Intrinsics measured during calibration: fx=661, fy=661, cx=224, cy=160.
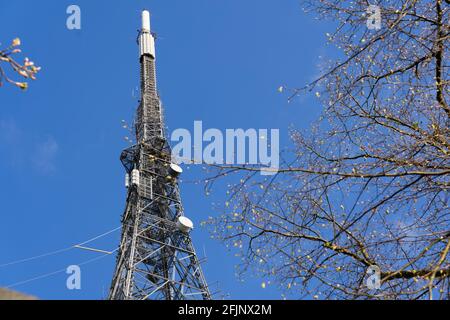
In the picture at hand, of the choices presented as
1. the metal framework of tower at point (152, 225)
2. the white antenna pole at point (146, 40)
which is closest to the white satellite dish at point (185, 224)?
the metal framework of tower at point (152, 225)

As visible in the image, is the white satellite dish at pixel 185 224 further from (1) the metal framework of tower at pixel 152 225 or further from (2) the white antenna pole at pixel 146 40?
(2) the white antenna pole at pixel 146 40

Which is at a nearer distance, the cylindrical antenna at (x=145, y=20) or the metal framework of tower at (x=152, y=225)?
the metal framework of tower at (x=152, y=225)

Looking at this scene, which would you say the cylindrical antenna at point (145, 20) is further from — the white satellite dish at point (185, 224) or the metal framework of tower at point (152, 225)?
the white satellite dish at point (185, 224)

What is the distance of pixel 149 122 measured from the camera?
45.2 meters

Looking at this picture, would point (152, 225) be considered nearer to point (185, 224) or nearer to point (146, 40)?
point (185, 224)

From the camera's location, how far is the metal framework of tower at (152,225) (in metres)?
38.3

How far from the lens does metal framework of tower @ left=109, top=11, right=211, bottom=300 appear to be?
38.3m

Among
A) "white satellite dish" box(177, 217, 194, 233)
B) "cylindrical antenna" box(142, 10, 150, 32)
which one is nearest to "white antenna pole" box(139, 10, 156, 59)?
"cylindrical antenna" box(142, 10, 150, 32)

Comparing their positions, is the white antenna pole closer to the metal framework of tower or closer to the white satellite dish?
the metal framework of tower

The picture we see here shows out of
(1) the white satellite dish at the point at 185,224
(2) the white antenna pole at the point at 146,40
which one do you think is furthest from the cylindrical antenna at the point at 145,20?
(1) the white satellite dish at the point at 185,224

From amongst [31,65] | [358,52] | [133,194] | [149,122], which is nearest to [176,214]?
[133,194]

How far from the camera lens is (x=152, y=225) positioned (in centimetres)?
4141

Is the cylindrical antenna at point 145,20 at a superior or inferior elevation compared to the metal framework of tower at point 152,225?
superior
